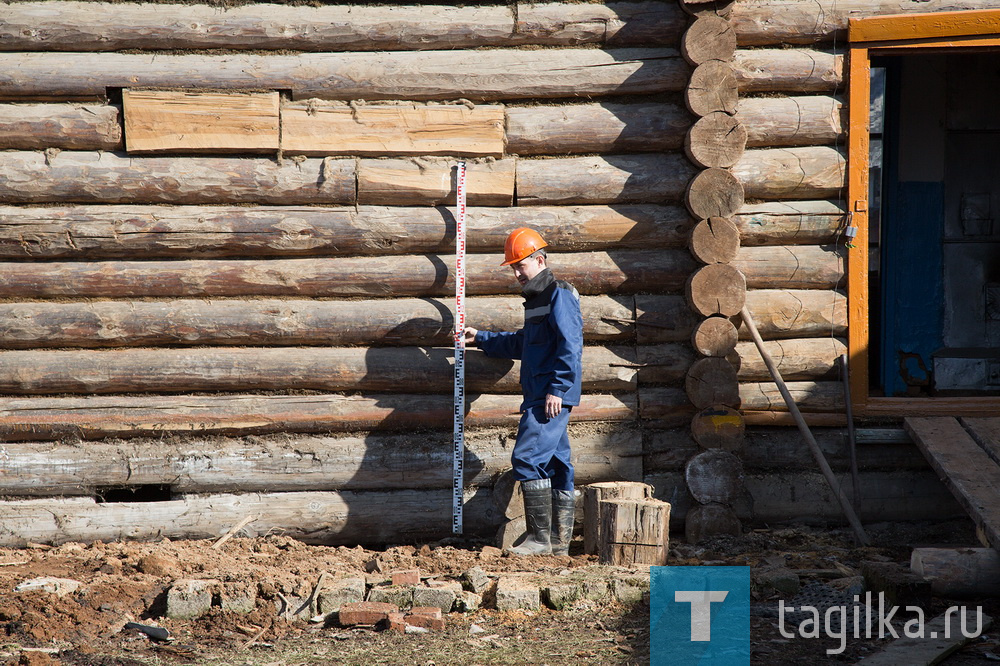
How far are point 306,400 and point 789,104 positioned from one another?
13.8 ft

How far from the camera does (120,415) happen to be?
596 cm

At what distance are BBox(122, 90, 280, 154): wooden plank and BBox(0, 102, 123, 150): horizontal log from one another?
0.47ft

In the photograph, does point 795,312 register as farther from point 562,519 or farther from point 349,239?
point 349,239

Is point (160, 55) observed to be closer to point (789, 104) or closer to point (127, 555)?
point (127, 555)

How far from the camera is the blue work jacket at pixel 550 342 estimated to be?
18.4 feet

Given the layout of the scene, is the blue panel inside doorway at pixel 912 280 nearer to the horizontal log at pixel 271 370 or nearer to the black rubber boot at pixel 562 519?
the horizontal log at pixel 271 370

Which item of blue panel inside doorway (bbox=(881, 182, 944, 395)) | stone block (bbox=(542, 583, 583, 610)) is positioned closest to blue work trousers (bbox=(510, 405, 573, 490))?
stone block (bbox=(542, 583, 583, 610))

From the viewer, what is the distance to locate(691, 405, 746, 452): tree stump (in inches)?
236

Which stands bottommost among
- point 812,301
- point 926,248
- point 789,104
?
point 812,301

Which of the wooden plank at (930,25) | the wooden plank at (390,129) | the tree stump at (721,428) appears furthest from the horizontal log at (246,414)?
the wooden plank at (930,25)

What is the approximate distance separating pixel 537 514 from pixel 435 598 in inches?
41.8

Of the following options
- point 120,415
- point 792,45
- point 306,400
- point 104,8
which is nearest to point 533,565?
point 306,400

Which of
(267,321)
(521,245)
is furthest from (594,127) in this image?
(267,321)

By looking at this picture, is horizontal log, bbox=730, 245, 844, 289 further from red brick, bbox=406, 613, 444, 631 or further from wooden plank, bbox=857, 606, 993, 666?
red brick, bbox=406, 613, 444, 631
